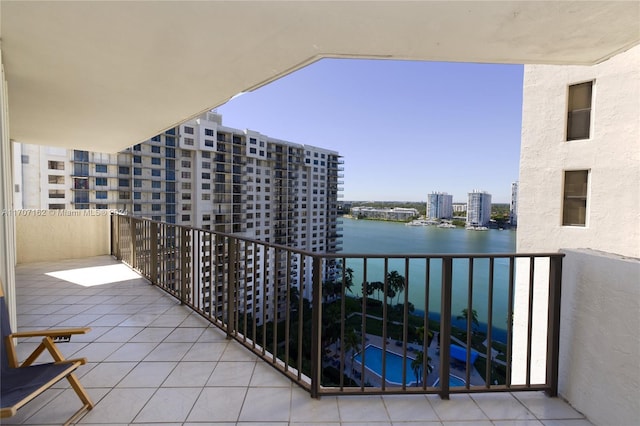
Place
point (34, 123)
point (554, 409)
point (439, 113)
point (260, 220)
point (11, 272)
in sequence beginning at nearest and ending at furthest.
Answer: point (554, 409) → point (11, 272) → point (34, 123) → point (439, 113) → point (260, 220)

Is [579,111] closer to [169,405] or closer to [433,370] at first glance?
[169,405]

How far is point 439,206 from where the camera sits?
3409cm

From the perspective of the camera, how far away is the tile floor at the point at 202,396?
171cm

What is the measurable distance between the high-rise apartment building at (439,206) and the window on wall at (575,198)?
80.6ft

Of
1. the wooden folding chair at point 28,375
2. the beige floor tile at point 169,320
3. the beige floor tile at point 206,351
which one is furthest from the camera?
the beige floor tile at point 169,320

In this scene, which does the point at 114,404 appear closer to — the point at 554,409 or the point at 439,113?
the point at 554,409

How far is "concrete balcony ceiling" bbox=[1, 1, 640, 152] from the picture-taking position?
5.77ft

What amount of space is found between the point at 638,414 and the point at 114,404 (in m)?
3.09

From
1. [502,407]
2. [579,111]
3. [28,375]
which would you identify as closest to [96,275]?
[28,375]

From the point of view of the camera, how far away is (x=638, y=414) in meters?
1.47

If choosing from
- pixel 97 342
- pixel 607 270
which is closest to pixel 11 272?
pixel 97 342

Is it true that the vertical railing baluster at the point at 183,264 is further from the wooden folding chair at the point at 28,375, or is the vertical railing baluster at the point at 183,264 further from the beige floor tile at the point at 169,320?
the wooden folding chair at the point at 28,375

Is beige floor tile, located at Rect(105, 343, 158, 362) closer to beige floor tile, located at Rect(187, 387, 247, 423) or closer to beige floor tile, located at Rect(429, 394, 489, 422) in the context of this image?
beige floor tile, located at Rect(187, 387, 247, 423)

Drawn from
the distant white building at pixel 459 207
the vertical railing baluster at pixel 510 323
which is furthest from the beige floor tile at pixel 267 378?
the distant white building at pixel 459 207
